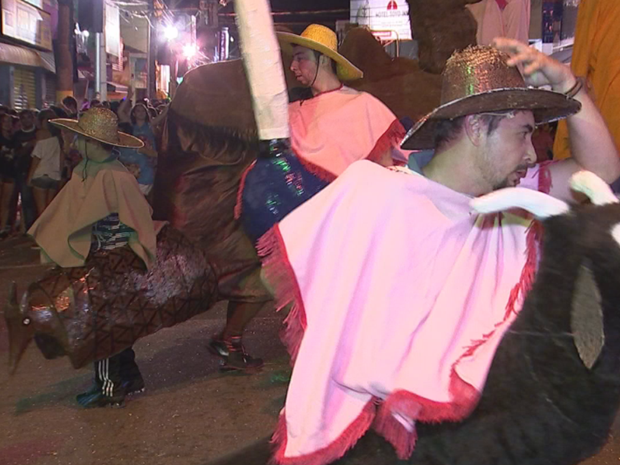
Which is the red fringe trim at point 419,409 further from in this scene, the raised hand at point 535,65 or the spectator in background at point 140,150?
the spectator in background at point 140,150

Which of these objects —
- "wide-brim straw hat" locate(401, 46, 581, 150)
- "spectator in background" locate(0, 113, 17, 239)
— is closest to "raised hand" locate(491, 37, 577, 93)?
"wide-brim straw hat" locate(401, 46, 581, 150)

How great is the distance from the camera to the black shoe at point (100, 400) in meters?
4.61

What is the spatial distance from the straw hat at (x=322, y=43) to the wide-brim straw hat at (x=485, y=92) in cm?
168

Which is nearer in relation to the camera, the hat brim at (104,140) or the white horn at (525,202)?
the white horn at (525,202)

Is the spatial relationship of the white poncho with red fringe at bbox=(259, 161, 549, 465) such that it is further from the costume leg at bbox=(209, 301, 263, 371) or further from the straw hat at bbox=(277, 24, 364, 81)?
the costume leg at bbox=(209, 301, 263, 371)

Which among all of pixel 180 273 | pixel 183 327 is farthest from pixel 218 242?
pixel 183 327

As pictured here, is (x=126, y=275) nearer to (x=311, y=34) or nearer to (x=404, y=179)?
(x=311, y=34)

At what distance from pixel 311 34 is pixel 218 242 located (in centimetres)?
179

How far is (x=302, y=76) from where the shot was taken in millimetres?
3756

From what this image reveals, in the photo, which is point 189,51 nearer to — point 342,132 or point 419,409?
point 342,132

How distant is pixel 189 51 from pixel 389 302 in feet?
103

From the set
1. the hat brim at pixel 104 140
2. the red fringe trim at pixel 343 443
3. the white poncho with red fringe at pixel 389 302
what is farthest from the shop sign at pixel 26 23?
the red fringe trim at pixel 343 443

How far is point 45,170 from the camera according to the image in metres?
10.3

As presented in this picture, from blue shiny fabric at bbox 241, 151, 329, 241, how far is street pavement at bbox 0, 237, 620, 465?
1501 mm
